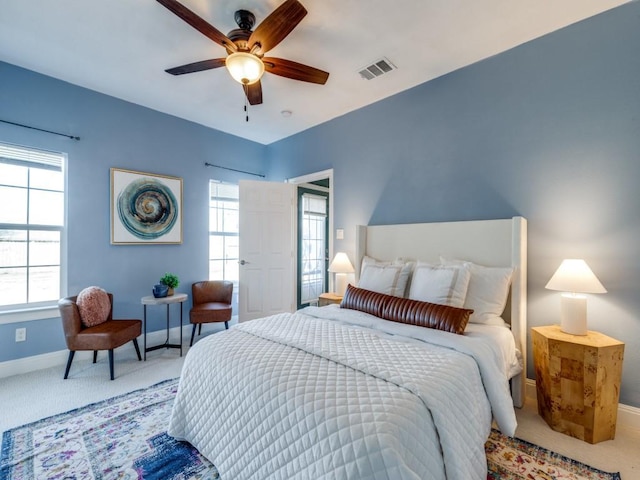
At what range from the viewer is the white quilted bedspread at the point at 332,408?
1074 mm

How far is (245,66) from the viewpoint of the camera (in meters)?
1.99

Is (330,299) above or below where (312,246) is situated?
below

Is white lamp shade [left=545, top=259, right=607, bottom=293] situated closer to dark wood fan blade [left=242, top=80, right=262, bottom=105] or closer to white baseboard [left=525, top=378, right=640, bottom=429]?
white baseboard [left=525, top=378, right=640, bottom=429]

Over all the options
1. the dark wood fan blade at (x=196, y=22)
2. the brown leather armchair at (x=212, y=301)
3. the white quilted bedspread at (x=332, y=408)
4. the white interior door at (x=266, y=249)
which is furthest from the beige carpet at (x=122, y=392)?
the dark wood fan blade at (x=196, y=22)

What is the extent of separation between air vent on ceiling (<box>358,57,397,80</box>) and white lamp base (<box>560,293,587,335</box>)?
2.40 metres

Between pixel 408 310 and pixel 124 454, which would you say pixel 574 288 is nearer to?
pixel 408 310

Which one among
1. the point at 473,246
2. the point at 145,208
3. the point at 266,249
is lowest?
the point at 266,249

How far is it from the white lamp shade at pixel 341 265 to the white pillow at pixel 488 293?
4.55 ft

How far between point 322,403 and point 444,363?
696 mm

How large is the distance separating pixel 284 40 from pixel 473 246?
235cm

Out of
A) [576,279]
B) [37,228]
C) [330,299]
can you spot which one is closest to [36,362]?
[37,228]

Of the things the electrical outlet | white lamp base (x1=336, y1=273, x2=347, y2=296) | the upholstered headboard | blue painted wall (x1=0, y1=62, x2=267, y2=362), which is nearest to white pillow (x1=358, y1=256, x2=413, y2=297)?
the upholstered headboard

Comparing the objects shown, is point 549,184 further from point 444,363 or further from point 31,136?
point 31,136

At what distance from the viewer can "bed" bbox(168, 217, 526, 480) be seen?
3.61 feet
